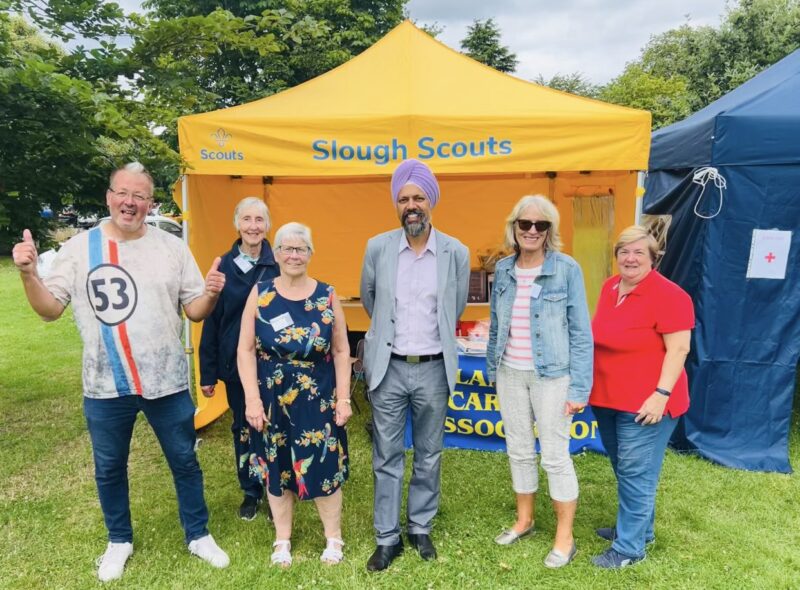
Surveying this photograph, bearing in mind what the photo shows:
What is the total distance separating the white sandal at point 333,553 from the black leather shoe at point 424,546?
0.35 metres

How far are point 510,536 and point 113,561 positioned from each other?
1907mm

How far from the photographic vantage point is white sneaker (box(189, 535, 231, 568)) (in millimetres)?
A: 2598

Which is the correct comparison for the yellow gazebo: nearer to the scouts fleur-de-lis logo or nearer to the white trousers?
the scouts fleur-de-lis logo

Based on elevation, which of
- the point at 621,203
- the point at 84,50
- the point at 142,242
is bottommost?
the point at 142,242

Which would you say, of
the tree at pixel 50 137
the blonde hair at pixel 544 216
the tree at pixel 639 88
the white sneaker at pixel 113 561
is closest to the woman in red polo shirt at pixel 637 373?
the blonde hair at pixel 544 216

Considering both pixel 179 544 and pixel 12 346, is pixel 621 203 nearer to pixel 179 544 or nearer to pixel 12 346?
pixel 179 544

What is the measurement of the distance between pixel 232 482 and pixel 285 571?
110 centimetres

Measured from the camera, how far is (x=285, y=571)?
254 centimetres

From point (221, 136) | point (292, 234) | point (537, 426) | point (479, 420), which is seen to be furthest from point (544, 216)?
point (221, 136)

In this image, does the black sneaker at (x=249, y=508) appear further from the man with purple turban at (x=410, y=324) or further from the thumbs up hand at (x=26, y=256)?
the thumbs up hand at (x=26, y=256)

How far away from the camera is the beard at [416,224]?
7.97 feet

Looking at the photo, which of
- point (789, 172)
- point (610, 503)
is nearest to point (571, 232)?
point (789, 172)

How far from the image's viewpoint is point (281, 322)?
93.4 inches

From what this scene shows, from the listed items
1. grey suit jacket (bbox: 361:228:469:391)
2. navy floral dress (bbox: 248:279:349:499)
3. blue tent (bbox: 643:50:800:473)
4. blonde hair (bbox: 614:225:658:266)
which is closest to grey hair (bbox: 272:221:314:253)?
navy floral dress (bbox: 248:279:349:499)
